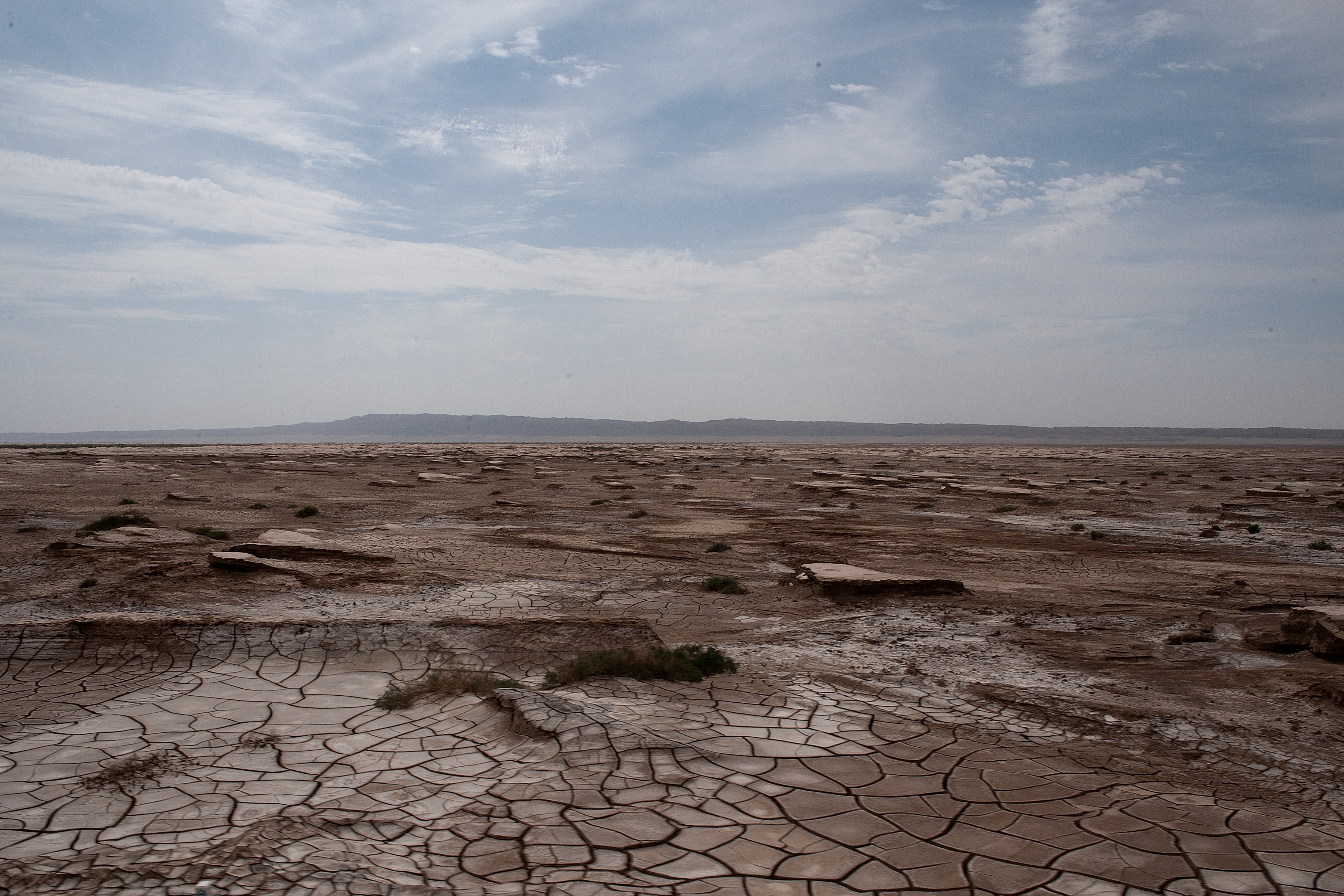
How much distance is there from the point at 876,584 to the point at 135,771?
7.14 metres

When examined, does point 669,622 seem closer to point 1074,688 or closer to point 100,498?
point 1074,688

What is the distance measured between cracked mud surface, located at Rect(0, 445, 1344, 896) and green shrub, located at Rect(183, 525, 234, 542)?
203 mm

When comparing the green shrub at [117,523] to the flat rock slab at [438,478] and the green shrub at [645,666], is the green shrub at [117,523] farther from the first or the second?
the flat rock slab at [438,478]

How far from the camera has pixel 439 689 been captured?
5.50 m

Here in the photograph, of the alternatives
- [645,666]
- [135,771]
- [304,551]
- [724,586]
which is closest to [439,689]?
[645,666]

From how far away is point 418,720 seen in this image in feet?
16.6

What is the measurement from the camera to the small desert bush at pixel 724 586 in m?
9.28

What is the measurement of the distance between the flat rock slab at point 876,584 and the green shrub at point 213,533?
29.6 feet

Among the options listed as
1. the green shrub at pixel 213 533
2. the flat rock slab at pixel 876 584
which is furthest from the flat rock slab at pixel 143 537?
the flat rock slab at pixel 876 584

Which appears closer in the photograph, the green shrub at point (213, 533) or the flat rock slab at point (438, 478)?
the green shrub at point (213, 533)

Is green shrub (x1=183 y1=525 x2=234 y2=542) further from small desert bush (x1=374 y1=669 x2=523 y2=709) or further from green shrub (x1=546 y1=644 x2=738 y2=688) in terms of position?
green shrub (x1=546 y1=644 x2=738 y2=688)

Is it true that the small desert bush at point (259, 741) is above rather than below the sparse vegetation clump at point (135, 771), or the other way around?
below

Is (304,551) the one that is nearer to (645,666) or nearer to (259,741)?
(259,741)

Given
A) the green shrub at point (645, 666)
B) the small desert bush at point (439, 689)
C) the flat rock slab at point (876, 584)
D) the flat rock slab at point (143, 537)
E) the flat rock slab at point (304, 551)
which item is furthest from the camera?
the flat rock slab at point (143, 537)
